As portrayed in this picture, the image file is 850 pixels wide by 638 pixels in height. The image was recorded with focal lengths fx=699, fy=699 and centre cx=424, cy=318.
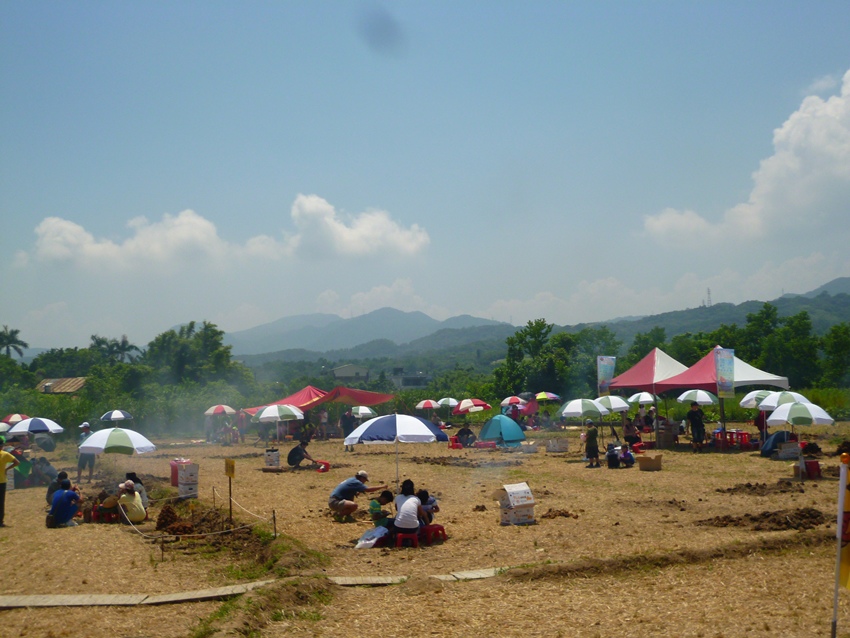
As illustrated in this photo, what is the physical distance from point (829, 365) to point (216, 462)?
4583 centimetres

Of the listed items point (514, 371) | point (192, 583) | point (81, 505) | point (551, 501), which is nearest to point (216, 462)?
point (81, 505)

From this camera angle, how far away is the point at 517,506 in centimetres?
1238

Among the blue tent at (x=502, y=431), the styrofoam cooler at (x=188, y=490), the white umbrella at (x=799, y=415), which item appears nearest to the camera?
the styrofoam cooler at (x=188, y=490)

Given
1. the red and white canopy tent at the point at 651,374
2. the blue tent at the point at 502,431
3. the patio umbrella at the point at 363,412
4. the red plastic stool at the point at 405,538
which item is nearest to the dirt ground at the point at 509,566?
the red plastic stool at the point at 405,538

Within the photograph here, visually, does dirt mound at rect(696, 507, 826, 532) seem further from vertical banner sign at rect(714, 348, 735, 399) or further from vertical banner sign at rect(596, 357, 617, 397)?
vertical banner sign at rect(596, 357, 617, 397)

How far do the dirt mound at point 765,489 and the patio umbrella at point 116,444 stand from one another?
42.6ft

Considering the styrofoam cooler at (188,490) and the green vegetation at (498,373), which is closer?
the styrofoam cooler at (188,490)

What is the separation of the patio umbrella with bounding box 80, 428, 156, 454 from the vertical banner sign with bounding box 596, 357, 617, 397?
1804 cm

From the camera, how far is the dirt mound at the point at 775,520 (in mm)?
10898

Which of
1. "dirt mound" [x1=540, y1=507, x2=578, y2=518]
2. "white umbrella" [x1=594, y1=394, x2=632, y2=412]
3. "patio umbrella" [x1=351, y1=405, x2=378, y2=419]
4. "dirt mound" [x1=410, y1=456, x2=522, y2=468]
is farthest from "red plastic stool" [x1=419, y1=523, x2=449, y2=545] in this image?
"patio umbrella" [x1=351, y1=405, x2=378, y2=419]

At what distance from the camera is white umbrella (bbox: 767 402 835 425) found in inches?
672

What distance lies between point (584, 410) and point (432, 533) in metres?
14.8

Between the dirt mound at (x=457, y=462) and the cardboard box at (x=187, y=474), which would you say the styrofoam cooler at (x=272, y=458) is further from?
the cardboard box at (x=187, y=474)

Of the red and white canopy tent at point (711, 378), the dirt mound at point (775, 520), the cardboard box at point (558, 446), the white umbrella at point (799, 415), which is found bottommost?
the dirt mound at point (775, 520)
